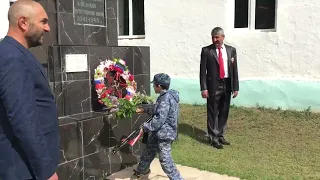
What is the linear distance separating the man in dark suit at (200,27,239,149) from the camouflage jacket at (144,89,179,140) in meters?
2.00

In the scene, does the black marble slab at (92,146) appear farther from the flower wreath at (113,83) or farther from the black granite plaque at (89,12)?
the black granite plaque at (89,12)

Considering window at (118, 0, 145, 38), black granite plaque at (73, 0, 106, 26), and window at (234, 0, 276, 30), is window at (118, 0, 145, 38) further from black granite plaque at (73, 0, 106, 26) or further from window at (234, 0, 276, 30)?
black granite plaque at (73, 0, 106, 26)

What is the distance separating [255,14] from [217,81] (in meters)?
3.12

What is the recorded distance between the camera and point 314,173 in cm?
452

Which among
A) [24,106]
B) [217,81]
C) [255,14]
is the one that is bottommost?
[217,81]

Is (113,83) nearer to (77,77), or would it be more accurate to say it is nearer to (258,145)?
(77,77)

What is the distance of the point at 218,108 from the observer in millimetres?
5887

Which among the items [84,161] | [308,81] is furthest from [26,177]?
[308,81]

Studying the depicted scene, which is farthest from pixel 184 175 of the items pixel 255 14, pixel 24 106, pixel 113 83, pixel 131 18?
pixel 131 18

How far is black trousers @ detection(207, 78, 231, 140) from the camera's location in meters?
5.79

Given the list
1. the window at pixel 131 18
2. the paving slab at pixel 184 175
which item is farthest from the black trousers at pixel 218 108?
the window at pixel 131 18

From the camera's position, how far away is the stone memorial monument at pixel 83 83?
407cm

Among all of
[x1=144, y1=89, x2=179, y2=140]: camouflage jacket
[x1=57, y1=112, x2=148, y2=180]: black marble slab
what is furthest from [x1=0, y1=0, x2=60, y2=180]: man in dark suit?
[x1=57, y1=112, x2=148, y2=180]: black marble slab

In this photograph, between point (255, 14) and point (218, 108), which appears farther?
point (255, 14)
